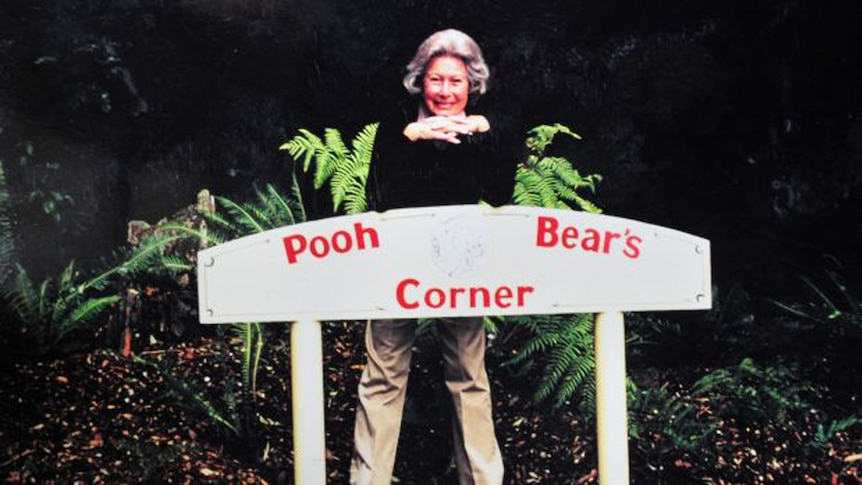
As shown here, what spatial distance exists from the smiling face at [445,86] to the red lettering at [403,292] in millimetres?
644

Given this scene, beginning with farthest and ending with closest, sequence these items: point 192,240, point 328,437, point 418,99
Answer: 1. point 192,240
2. point 328,437
3. point 418,99

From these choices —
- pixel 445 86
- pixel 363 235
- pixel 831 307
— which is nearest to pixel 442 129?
pixel 445 86

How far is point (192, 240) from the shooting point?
169 inches

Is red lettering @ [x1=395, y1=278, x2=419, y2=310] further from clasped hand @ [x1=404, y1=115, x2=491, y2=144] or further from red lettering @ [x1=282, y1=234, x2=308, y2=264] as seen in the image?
clasped hand @ [x1=404, y1=115, x2=491, y2=144]

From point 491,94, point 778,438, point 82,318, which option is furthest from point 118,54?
point 778,438

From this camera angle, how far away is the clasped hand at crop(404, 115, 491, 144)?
10.3 ft

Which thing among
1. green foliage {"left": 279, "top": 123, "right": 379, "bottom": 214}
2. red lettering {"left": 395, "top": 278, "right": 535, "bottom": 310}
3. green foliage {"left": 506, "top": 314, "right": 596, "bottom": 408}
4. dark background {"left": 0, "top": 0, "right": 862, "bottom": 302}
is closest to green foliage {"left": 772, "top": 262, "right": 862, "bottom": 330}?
dark background {"left": 0, "top": 0, "right": 862, "bottom": 302}

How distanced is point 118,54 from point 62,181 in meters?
0.67

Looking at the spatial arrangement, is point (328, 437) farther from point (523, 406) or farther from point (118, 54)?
point (118, 54)

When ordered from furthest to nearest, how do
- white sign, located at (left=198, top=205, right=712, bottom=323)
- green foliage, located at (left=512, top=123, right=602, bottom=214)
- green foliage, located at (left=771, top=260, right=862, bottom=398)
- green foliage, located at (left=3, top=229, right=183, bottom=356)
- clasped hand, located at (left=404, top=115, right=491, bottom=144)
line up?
green foliage, located at (left=771, top=260, right=862, bottom=398) < green foliage, located at (left=512, top=123, right=602, bottom=214) < green foliage, located at (left=3, top=229, right=183, bottom=356) < clasped hand, located at (left=404, top=115, right=491, bottom=144) < white sign, located at (left=198, top=205, right=712, bottom=323)

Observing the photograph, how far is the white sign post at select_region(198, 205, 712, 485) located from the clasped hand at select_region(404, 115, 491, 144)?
35 cm

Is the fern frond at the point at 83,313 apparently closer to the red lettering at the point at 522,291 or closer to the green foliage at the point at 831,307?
the red lettering at the point at 522,291

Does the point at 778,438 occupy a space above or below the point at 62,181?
below

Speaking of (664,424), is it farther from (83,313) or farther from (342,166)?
(83,313)
